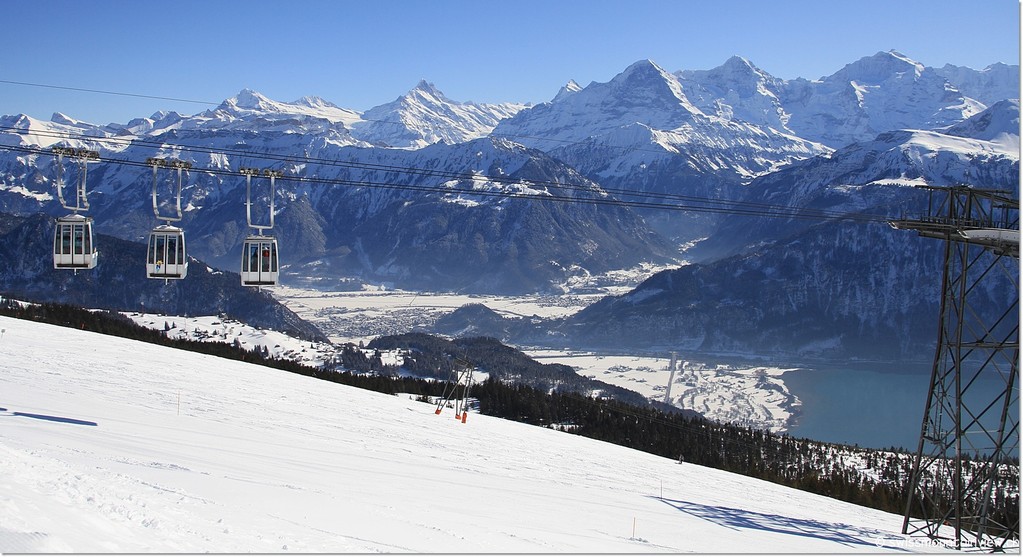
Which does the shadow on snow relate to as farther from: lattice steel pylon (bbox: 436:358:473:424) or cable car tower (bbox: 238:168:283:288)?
lattice steel pylon (bbox: 436:358:473:424)

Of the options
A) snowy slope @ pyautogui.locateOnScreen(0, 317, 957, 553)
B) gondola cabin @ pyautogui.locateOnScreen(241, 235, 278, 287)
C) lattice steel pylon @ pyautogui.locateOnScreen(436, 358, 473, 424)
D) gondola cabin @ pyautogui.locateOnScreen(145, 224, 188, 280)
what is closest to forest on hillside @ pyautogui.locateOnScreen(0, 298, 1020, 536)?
lattice steel pylon @ pyautogui.locateOnScreen(436, 358, 473, 424)

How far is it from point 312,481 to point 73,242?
17.3 meters

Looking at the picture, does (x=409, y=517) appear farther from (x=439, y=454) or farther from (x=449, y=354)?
(x=449, y=354)

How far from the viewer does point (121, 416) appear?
30.5 m

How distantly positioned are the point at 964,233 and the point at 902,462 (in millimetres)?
87245

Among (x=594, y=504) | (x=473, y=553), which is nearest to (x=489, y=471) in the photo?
(x=594, y=504)

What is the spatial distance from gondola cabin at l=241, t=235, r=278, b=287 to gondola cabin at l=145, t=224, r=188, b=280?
2305 millimetres

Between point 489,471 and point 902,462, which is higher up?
point 489,471

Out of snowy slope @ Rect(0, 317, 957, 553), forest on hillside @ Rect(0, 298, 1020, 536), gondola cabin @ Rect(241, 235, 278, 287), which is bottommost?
forest on hillside @ Rect(0, 298, 1020, 536)

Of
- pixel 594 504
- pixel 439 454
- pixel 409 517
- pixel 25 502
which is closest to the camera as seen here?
pixel 25 502

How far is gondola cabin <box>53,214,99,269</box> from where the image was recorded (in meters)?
34.0

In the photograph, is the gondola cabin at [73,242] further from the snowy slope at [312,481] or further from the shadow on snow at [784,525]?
the shadow on snow at [784,525]

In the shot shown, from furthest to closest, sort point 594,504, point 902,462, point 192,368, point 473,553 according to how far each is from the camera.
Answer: point 902,462 → point 192,368 → point 594,504 → point 473,553

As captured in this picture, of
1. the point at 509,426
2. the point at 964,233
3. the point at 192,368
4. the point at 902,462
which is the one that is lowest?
the point at 902,462
